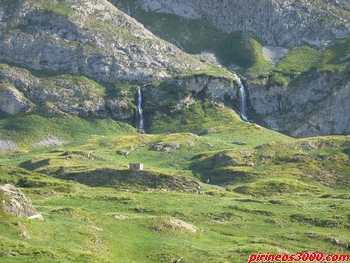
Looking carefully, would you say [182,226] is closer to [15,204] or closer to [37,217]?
[37,217]

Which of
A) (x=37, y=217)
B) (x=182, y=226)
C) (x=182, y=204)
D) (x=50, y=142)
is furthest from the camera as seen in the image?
(x=50, y=142)

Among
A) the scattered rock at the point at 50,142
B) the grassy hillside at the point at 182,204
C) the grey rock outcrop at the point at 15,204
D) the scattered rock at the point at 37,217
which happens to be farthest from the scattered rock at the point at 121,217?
the scattered rock at the point at 50,142

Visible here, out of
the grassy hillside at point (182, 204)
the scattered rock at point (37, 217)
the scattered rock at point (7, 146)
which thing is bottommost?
the scattered rock at point (7, 146)

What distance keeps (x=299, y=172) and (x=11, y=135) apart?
345 ft

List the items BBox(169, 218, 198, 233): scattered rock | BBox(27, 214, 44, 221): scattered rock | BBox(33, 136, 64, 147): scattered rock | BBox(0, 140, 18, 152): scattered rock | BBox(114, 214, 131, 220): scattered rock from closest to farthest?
BBox(27, 214, 44, 221): scattered rock < BBox(169, 218, 198, 233): scattered rock < BBox(114, 214, 131, 220): scattered rock < BBox(0, 140, 18, 152): scattered rock < BBox(33, 136, 64, 147): scattered rock

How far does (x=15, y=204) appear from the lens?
181ft

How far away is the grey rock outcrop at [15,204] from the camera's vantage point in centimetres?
5416

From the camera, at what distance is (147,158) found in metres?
161

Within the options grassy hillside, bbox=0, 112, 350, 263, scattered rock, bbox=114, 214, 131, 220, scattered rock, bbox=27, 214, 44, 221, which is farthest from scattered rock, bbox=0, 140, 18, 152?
scattered rock, bbox=27, 214, 44, 221

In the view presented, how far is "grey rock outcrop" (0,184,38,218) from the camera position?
54.2 metres

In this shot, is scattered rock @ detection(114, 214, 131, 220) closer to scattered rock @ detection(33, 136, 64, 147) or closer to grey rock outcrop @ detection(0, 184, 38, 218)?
grey rock outcrop @ detection(0, 184, 38, 218)

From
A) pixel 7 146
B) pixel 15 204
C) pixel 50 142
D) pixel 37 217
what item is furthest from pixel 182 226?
pixel 7 146

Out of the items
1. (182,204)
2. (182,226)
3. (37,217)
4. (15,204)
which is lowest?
(182,204)

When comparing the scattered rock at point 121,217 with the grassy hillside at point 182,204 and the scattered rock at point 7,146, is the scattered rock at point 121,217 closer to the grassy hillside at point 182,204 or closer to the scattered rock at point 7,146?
the grassy hillside at point 182,204
